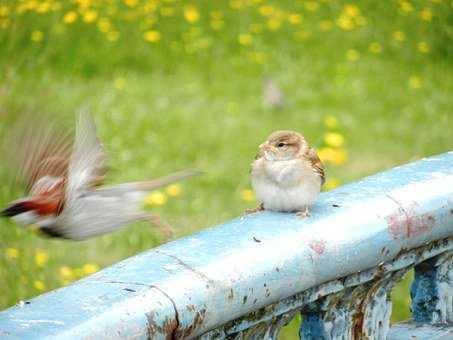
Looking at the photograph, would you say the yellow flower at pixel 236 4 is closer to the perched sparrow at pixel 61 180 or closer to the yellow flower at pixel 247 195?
the yellow flower at pixel 247 195

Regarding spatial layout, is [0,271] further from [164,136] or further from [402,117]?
[402,117]

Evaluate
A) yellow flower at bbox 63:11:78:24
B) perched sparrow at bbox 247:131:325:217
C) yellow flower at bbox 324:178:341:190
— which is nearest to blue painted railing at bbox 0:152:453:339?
perched sparrow at bbox 247:131:325:217

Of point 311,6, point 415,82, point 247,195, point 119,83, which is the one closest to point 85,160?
point 247,195

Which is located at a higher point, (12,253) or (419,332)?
(419,332)

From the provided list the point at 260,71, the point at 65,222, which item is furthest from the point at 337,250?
the point at 260,71

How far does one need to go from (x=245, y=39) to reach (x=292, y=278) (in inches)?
281

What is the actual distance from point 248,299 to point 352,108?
20.2ft

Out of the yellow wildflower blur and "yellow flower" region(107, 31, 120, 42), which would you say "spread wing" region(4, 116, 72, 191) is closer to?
the yellow wildflower blur

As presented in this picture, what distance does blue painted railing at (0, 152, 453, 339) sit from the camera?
1.40 m

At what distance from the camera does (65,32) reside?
28.1 ft

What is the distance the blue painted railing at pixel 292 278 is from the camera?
1403mm

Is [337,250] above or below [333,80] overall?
above

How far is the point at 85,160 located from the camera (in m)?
2.82

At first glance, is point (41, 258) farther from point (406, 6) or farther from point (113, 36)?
point (406, 6)
